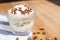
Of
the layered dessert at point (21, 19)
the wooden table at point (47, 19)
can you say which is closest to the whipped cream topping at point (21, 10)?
the layered dessert at point (21, 19)

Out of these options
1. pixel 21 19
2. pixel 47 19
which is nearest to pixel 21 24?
pixel 21 19

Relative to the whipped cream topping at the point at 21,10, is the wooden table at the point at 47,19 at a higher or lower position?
lower

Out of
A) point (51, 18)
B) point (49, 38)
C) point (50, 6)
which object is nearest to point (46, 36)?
point (49, 38)

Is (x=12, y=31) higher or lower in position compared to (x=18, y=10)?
lower

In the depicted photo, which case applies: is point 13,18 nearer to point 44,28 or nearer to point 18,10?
point 18,10

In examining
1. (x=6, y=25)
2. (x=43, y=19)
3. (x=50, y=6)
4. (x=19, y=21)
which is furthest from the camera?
(x=50, y=6)

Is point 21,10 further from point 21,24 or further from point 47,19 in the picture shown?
point 47,19

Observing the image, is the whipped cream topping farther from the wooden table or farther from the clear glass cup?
the wooden table

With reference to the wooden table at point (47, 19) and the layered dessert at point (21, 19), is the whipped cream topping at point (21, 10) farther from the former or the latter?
the wooden table at point (47, 19)

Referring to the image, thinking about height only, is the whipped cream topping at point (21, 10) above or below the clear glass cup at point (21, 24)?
above
